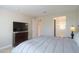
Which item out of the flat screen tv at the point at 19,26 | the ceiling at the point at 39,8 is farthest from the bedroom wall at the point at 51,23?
the flat screen tv at the point at 19,26

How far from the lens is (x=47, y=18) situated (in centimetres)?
507

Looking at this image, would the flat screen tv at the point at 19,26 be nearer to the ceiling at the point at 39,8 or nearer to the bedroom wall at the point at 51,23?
the ceiling at the point at 39,8

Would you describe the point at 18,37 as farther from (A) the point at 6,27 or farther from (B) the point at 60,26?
(B) the point at 60,26

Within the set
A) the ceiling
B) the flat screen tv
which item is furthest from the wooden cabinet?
the ceiling

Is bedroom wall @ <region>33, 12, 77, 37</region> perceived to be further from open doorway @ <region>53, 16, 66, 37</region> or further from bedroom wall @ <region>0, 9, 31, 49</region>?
bedroom wall @ <region>0, 9, 31, 49</region>

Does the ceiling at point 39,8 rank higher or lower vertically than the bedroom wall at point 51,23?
higher

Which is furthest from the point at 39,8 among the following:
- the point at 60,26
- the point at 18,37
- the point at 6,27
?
the point at 60,26

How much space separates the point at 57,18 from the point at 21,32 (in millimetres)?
1889

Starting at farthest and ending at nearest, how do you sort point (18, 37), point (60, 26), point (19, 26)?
point (60, 26), point (19, 26), point (18, 37)

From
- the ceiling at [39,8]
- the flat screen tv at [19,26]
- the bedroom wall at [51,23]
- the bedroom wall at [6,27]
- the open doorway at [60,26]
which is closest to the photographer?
the ceiling at [39,8]

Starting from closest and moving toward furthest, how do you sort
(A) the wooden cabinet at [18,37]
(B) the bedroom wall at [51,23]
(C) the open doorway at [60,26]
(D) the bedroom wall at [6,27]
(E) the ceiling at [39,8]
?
(E) the ceiling at [39,8]
(D) the bedroom wall at [6,27]
(A) the wooden cabinet at [18,37]
(B) the bedroom wall at [51,23]
(C) the open doorway at [60,26]

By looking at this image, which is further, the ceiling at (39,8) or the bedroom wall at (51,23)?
the bedroom wall at (51,23)

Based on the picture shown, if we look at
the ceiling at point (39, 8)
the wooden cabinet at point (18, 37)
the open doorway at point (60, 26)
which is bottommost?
the wooden cabinet at point (18, 37)
